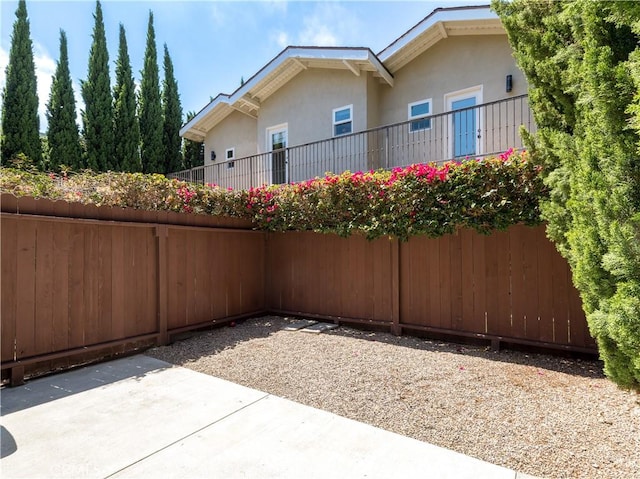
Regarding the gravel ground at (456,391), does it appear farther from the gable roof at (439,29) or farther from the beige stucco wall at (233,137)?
the beige stucco wall at (233,137)

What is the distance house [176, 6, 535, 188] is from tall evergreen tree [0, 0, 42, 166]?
690 cm

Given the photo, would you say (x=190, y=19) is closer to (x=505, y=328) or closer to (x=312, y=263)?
(x=312, y=263)

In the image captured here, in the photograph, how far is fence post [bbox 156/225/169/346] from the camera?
5543 millimetres

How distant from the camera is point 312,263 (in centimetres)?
725

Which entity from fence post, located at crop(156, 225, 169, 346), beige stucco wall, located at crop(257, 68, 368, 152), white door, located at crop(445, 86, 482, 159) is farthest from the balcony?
fence post, located at crop(156, 225, 169, 346)

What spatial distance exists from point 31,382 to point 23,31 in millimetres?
14820

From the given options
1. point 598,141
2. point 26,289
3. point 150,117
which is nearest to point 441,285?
point 598,141

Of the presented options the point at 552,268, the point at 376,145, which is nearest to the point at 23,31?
the point at 376,145

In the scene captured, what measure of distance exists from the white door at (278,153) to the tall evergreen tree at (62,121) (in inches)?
318

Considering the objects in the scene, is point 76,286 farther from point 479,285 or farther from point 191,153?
point 191,153

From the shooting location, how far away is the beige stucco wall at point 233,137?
12.9 meters

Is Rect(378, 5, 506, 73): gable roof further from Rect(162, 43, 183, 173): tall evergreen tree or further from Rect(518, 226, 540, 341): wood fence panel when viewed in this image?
Rect(162, 43, 183, 173): tall evergreen tree

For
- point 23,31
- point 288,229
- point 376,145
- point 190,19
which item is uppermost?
point 23,31

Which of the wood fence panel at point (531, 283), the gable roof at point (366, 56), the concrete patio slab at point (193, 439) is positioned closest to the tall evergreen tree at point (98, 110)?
the gable roof at point (366, 56)
